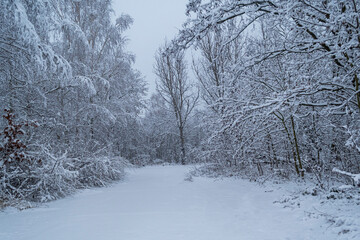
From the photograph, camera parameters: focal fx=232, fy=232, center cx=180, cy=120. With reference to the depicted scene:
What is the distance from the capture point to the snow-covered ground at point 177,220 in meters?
Answer: 2.88

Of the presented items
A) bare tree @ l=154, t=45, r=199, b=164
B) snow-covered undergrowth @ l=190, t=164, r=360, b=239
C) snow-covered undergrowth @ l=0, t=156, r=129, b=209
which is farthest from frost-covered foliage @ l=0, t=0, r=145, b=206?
bare tree @ l=154, t=45, r=199, b=164

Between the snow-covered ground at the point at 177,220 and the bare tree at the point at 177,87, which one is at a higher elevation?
the bare tree at the point at 177,87

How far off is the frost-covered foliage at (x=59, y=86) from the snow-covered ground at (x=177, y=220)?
3.66 feet

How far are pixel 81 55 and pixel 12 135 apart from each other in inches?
220

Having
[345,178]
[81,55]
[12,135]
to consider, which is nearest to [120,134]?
[81,55]

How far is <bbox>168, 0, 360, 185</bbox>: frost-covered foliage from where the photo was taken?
3256mm

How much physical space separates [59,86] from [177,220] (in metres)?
5.83

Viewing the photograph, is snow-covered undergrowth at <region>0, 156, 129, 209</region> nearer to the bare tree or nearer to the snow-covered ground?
the snow-covered ground

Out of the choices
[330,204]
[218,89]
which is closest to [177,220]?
[330,204]

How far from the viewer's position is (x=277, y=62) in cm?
621

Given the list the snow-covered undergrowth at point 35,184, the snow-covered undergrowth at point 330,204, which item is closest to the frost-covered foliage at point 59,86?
the snow-covered undergrowth at point 35,184

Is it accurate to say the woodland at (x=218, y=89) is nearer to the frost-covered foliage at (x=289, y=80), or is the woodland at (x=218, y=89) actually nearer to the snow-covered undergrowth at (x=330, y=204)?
the frost-covered foliage at (x=289, y=80)

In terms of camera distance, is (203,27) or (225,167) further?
(225,167)

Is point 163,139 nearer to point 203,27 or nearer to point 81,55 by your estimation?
point 81,55
